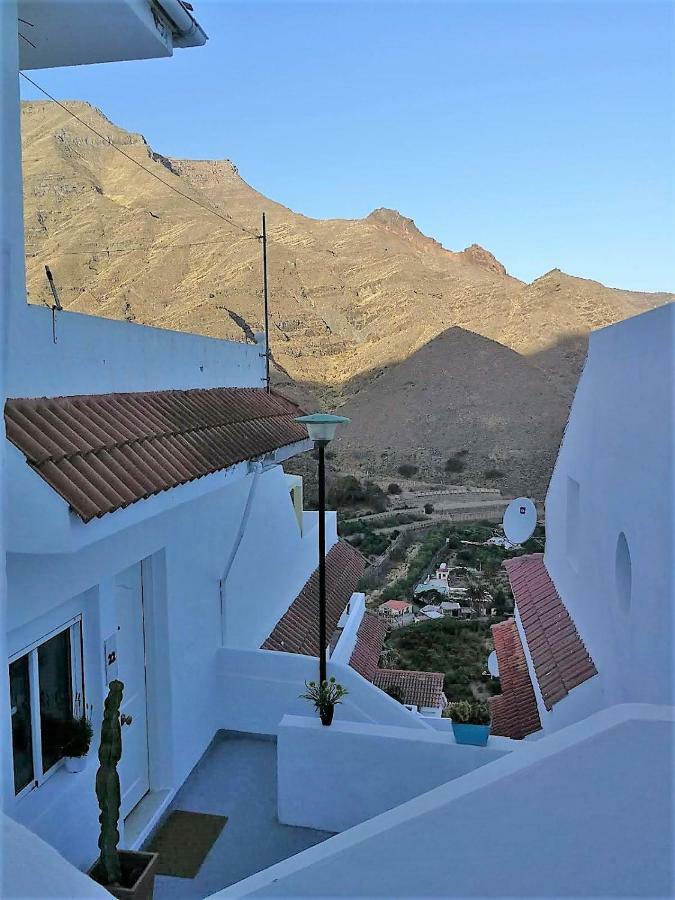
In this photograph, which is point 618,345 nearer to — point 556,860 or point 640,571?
point 640,571

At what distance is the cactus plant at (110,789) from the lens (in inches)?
160

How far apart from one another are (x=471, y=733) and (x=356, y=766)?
1.01m

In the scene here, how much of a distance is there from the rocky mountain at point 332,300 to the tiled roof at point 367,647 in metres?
41.0

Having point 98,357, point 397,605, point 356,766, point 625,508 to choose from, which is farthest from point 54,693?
point 397,605

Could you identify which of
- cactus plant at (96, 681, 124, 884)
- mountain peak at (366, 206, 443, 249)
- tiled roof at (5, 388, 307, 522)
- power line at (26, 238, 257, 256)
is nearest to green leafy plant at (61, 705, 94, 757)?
cactus plant at (96, 681, 124, 884)

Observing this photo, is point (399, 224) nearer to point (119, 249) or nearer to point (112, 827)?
point (119, 249)

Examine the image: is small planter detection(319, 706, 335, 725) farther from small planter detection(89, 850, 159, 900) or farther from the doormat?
small planter detection(89, 850, 159, 900)

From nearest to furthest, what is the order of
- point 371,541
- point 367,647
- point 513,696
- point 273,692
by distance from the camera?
point 273,692
point 513,696
point 367,647
point 371,541

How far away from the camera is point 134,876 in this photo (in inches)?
170

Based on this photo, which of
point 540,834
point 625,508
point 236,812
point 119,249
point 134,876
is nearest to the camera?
point 540,834

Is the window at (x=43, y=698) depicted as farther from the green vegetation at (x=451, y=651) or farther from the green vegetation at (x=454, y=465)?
the green vegetation at (x=454, y=465)

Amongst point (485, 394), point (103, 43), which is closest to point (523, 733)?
point (103, 43)

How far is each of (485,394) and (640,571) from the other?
59.8 meters

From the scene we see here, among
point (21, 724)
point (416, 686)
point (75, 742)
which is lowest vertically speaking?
point (416, 686)
